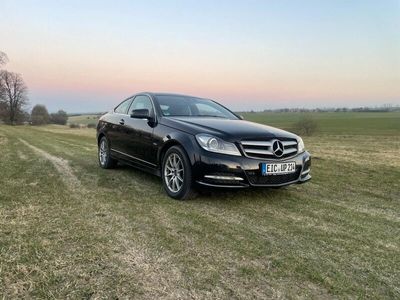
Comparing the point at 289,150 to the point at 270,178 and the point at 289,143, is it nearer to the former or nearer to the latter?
the point at 289,143

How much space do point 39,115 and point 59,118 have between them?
572 cm

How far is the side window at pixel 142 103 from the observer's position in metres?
6.36

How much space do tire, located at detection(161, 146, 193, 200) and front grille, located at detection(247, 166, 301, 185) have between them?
0.82m

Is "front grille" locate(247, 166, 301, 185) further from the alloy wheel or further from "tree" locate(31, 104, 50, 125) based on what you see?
"tree" locate(31, 104, 50, 125)

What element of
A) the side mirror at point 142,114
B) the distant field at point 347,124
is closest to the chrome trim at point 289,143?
the side mirror at point 142,114

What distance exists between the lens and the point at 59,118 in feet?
301

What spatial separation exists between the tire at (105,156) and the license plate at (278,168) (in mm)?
3865

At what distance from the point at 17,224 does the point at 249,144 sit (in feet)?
9.48

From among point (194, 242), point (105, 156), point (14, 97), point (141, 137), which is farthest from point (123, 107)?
point (14, 97)

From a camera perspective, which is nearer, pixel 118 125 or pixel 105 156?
pixel 118 125

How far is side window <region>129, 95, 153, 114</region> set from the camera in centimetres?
636

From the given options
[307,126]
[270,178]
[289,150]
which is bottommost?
[307,126]

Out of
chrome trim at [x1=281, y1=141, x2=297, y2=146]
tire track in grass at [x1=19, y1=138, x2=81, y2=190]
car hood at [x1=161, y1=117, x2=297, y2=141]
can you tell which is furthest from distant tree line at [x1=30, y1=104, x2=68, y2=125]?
chrome trim at [x1=281, y1=141, x2=297, y2=146]

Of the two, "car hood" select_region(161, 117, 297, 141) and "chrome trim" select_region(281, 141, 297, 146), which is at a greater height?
"car hood" select_region(161, 117, 297, 141)
